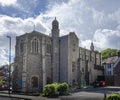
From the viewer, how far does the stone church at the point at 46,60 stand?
50906mm

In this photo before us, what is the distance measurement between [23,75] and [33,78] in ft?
7.18

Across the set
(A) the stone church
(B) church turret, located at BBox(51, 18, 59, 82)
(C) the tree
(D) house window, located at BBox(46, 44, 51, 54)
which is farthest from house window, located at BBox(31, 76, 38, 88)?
(C) the tree

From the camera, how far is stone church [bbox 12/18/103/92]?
50.9m

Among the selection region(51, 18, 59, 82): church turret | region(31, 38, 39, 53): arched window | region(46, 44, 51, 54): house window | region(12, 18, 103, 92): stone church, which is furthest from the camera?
region(51, 18, 59, 82): church turret

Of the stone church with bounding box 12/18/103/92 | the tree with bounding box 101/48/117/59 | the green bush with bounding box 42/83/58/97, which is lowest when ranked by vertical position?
the green bush with bounding box 42/83/58/97

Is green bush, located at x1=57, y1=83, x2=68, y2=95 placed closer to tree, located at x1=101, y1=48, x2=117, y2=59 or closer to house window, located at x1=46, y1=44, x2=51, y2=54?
house window, located at x1=46, y1=44, x2=51, y2=54

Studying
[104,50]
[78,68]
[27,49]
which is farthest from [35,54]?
[104,50]

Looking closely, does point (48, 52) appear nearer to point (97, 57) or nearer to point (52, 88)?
point (52, 88)

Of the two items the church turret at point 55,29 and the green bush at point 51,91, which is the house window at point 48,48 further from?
the green bush at point 51,91

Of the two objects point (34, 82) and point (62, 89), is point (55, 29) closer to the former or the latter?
point (34, 82)

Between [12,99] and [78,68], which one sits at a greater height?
[78,68]

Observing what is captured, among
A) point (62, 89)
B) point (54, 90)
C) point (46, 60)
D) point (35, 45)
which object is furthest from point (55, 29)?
point (54, 90)

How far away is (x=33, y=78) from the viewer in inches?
2007

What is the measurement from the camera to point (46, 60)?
53.2 meters
